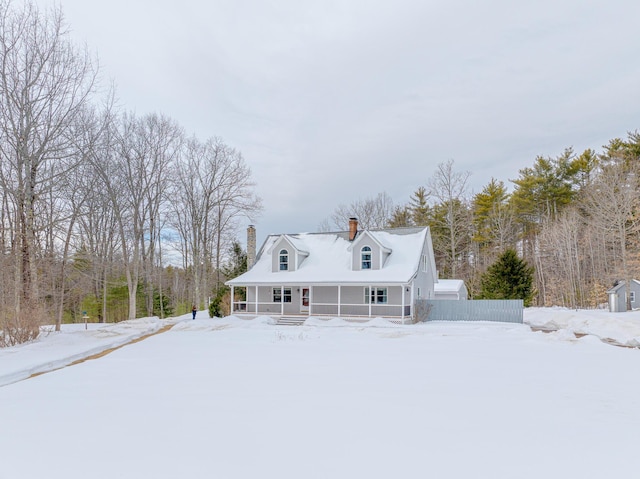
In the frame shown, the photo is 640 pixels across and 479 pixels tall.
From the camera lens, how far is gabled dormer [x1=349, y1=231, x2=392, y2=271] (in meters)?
22.2

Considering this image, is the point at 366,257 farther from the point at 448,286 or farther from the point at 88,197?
the point at 88,197

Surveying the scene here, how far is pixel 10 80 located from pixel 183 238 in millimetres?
20552

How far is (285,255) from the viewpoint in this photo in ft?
80.4

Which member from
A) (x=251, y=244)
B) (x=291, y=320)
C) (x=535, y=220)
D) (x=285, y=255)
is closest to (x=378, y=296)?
(x=291, y=320)

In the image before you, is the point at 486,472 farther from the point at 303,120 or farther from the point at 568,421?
the point at 303,120

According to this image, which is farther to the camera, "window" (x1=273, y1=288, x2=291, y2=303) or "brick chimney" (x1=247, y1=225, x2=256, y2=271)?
"brick chimney" (x1=247, y1=225, x2=256, y2=271)

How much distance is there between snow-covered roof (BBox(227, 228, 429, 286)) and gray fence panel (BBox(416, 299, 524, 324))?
2.60 m

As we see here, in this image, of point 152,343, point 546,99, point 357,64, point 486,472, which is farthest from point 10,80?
point 546,99

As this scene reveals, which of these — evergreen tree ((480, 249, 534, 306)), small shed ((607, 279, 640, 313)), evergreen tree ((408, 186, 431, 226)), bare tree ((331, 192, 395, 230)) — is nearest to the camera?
small shed ((607, 279, 640, 313))

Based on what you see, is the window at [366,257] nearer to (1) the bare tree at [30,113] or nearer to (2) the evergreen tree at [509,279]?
(2) the evergreen tree at [509,279]

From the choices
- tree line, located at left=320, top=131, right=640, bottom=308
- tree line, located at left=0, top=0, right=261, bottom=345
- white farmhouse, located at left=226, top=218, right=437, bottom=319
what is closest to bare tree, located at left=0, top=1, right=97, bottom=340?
tree line, located at left=0, top=0, right=261, bottom=345

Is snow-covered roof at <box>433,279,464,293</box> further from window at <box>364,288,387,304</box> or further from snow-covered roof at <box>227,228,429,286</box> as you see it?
window at <box>364,288,387,304</box>

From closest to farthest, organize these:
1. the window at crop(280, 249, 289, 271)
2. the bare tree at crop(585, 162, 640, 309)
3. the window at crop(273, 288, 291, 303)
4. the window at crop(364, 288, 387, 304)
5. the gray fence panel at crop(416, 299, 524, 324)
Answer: the gray fence panel at crop(416, 299, 524, 324), the window at crop(364, 288, 387, 304), the window at crop(273, 288, 291, 303), the window at crop(280, 249, 289, 271), the bare tree at crop(585, 162, 640, 309)

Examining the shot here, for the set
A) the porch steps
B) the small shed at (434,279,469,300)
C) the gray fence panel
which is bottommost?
the porch steps
